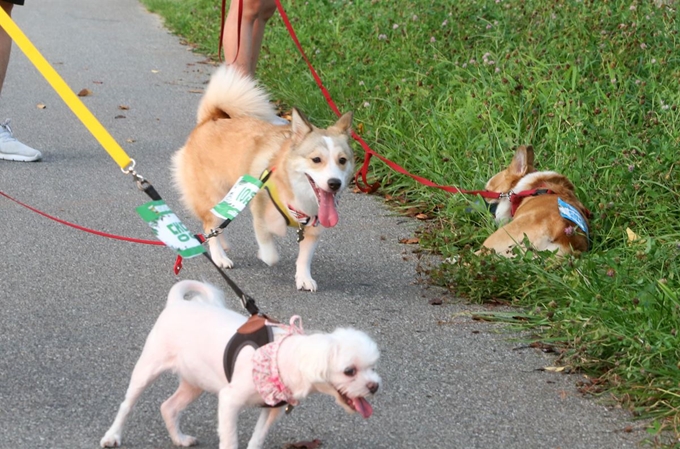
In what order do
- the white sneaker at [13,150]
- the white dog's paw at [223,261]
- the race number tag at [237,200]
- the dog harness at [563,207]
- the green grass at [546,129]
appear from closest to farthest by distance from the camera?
the race number tag at [237,200] < the green grass at [546,129] < the dog harness at [563,207] < the white dog's paw at [223,261] < the white sneaker at [13,150]

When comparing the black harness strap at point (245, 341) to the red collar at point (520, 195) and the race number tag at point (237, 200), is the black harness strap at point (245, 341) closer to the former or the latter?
the race number tag at point (237, 200)

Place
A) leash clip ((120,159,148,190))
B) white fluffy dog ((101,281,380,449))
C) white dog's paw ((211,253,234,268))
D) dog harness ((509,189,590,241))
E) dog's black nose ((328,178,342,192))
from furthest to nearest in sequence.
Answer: white dog's paw ((211,253,234,268)), dog harness ((509,189,590,241)), dog's black nose ((328,178,342,192)), leash clip ((120,159,148,190)), white fluffy dog ((101,281,380,449))

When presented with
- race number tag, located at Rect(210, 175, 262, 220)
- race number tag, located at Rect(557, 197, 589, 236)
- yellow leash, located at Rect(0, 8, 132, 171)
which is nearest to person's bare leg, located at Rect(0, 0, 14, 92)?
yellow leash, located at Rect(0, 8, 132, 171)

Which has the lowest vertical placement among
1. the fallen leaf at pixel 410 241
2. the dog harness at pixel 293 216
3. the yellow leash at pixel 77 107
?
the fallen leaf at pixel 410 241

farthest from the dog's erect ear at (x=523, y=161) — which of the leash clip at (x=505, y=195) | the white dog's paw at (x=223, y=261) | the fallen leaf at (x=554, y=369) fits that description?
the fallen leaf at (x=554, y=369)

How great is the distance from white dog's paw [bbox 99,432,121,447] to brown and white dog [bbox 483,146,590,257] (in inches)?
101

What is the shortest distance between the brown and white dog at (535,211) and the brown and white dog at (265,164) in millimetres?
1054

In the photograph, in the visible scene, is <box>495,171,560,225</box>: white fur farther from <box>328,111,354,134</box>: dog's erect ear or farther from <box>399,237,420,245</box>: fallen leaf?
<box>328,111,354,134</box>: dog's erect ear

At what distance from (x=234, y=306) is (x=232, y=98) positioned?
5.09ft

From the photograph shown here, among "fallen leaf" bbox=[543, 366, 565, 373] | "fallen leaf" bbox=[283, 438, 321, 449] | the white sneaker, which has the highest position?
"fallen leaf" bbox=[543, 366, 565, 373]

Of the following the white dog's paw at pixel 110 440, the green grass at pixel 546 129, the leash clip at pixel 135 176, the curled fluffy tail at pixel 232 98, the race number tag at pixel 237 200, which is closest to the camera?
the leash clip at pixel 135 176

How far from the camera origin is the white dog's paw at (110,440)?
10.9 feet

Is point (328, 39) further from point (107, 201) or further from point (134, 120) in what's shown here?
point (107, 201)

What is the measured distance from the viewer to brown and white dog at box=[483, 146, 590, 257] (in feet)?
17.8
